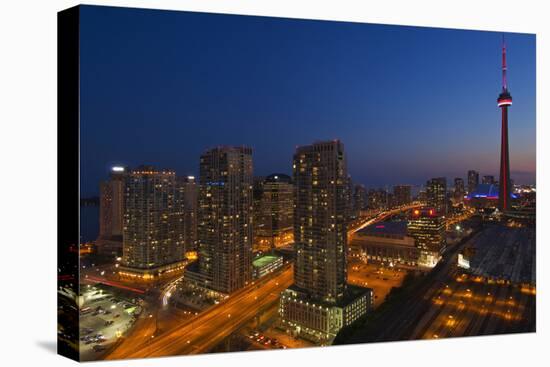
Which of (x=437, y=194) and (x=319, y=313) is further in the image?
(x=437, y=194)

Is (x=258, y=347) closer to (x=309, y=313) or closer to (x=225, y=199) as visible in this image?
(x=309, y=313)

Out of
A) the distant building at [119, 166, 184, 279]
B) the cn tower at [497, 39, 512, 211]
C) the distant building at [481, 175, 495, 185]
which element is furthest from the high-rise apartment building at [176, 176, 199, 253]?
the cn tower at [497, 39, 512, 211]

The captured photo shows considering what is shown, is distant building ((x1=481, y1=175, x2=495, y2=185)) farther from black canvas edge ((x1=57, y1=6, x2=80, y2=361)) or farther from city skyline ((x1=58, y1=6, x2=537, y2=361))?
black canvas edge ((x1=57, y1=6, x2=80, y2=361))

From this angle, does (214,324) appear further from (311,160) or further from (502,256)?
(502,256)

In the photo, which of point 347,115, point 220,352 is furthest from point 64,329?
point 347,115

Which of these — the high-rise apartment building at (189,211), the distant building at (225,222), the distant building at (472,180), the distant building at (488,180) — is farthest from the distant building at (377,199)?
the high-rise apartment building at (189,211)

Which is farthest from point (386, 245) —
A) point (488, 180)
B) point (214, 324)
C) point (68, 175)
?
point (68, 175)

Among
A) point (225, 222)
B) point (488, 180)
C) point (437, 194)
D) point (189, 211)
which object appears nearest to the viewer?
point (488, 180)
